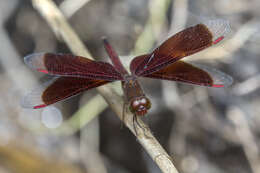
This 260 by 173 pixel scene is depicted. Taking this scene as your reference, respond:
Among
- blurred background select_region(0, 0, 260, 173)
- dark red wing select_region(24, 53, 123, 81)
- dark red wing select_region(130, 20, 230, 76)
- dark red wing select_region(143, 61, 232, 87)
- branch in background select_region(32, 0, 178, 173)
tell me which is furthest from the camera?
blurred background select_region(0, 0, 260, 173)

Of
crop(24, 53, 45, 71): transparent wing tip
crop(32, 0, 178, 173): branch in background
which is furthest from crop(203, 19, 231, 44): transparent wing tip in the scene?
crop(24, 53, 45, 71): transparent wing tip

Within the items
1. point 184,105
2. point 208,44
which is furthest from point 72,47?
point 184,105

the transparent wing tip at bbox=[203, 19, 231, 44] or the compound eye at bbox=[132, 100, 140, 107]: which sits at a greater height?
the transparent wing tip at bbox=[203, 19, 231, 44]

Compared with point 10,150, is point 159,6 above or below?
above

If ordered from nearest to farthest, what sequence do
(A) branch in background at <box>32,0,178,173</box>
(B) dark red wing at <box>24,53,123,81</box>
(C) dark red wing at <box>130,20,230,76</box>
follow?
1. (A) branch in background at <box>32,0,178,173</box>
2. (B) dark red wing at <box>24,53,123,81</box>
3. (C) dark red wing at <box>130,20,230,76</box>

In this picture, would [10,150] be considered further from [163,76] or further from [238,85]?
[238,85]

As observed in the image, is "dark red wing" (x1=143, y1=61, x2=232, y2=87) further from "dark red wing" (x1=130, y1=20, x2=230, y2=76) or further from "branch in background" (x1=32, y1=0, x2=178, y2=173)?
"branch in background" (x1=32, y1=0, x2=178, y2=173)
